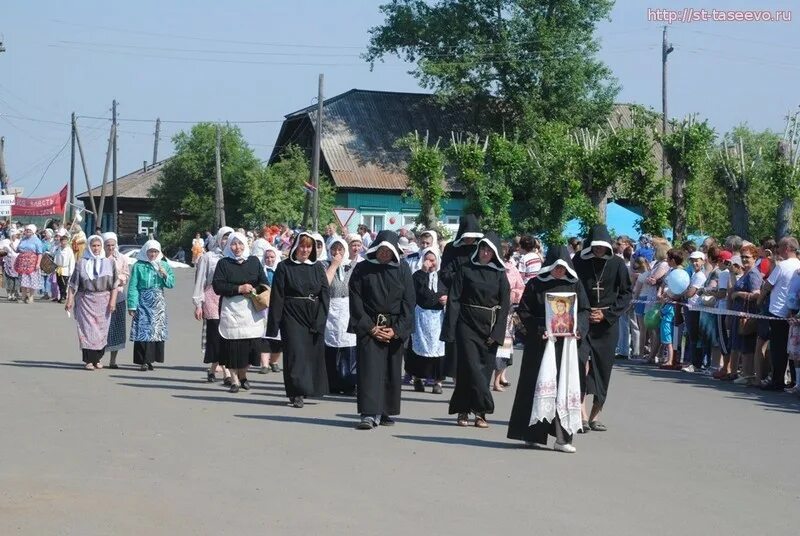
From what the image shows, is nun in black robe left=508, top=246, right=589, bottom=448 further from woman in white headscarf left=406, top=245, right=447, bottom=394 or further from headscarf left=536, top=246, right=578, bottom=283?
woman in white headscarf left=406, top=245, right=447, bottom=394

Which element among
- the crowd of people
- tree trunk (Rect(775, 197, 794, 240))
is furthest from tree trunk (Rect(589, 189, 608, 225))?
the crowd of people

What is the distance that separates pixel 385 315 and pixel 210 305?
402 cm

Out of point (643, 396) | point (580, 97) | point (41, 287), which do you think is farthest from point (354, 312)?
point (580, 97)

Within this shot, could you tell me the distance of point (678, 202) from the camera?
1494 inches

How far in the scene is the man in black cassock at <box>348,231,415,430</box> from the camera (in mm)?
12773

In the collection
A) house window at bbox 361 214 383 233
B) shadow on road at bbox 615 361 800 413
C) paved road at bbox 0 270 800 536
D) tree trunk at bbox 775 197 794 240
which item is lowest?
paved road at bbox 0 270 800 536

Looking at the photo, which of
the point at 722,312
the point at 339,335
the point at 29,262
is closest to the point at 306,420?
the point at 339,335

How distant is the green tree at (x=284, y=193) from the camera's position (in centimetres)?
6581

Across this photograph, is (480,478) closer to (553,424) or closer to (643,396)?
(553,424)

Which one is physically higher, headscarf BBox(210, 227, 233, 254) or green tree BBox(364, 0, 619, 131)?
green tree BBox(364, 0, 619, 131)

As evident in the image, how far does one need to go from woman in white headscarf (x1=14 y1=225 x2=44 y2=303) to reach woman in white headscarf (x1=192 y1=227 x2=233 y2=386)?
715 inches

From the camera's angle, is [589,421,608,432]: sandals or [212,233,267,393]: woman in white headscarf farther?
[212,233,267,393]: woman in white headscarf

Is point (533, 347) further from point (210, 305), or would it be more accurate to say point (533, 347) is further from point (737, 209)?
point (737, 209)

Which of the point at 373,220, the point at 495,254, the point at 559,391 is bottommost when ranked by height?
the point at 559,391
